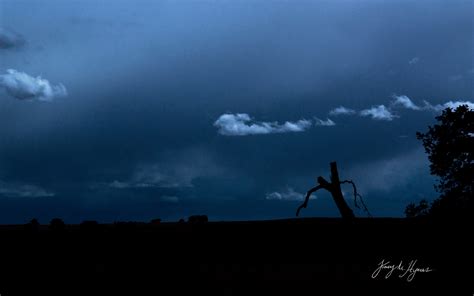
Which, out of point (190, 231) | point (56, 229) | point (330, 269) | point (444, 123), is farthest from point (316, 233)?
point (444, 123)

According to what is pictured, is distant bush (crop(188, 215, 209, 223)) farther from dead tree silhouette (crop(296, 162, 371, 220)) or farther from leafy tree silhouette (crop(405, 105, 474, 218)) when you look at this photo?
leafy tree silhouette (crop(405, 105, 474, 218))

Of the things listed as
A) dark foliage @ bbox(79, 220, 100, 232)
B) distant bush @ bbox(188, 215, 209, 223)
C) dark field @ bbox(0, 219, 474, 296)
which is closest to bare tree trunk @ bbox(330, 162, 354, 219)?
dark field @ bbox(0, 219, 474, 296)

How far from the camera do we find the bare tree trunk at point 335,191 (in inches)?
498

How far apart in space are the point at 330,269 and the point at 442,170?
17379mm

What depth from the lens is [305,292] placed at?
8031 mm

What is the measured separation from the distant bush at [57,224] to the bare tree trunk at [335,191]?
5.89 meters

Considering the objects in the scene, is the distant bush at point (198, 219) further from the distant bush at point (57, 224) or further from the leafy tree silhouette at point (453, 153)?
the leafy tree silhouette at point (453, 153)

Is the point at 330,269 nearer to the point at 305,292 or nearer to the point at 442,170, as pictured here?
the point at 305,292
